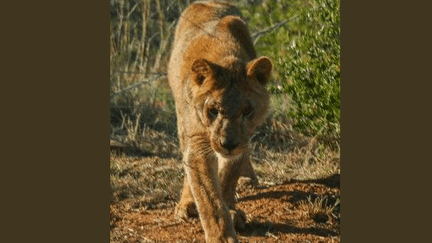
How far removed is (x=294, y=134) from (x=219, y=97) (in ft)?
9.57

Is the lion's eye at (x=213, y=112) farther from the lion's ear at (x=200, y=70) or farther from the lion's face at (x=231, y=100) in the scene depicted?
the lion's ear at (x=200, y=70)

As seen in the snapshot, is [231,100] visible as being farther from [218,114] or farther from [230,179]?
[230,179]

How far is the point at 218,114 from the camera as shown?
5703 mm

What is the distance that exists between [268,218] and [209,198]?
71cm

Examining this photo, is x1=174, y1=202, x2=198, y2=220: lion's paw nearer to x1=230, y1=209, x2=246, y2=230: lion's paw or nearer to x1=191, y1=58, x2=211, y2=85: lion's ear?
x1=230, y1=209, x2=246, y2=230: lion's paw

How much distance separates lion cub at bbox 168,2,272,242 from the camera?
571cm

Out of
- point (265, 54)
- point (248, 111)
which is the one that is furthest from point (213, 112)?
point (265, 54)

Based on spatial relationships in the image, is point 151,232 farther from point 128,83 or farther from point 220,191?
point 128,83

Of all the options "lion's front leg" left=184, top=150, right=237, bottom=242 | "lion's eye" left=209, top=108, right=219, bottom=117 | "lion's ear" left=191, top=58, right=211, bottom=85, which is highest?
"lion's ear" left=191, top=58, right=211, bottom=85

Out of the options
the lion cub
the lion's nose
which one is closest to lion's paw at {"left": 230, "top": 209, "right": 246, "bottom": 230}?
the lion cub

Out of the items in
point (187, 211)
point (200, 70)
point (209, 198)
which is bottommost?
point (187, 211)

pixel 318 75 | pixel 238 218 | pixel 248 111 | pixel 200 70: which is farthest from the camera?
pixel 318 75

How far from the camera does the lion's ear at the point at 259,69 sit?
586cm

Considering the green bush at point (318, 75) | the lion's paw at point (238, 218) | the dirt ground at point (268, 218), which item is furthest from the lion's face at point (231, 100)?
the green bush at point (318, 75)
